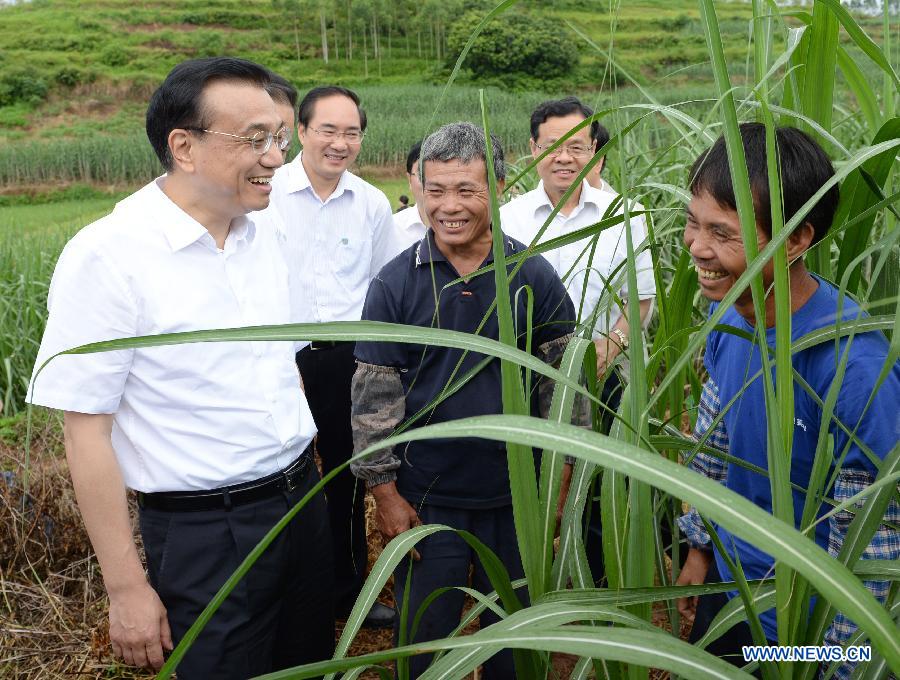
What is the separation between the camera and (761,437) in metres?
1.26

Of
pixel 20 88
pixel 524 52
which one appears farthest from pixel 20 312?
pixel 20 88

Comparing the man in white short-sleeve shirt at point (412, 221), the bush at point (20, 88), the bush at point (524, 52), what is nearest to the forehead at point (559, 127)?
the man in white short-sleeve shirt at point (412, 221)

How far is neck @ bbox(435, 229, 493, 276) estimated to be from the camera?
82.6 inches

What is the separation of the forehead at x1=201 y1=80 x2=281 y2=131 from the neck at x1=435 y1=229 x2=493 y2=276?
58 cm

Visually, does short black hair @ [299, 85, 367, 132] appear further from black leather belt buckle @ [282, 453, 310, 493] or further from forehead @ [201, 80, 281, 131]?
black leather belt buckle @ [282, 453, 310, 493]

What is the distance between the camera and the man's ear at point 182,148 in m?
1.66

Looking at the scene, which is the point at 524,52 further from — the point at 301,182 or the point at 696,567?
the point at 696,567

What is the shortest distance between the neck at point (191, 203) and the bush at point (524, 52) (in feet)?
80.5

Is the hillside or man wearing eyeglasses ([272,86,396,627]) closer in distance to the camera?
man wearing eyeglasses ([272,86,396,627])

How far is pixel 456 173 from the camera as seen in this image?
2025 millimetres

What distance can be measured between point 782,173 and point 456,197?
1.00 meters

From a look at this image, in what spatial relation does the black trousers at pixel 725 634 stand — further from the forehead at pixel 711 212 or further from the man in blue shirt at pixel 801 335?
the forehead at pixel 711 212

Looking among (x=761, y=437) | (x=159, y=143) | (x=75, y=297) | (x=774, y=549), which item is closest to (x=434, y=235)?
(x=159, y=143)

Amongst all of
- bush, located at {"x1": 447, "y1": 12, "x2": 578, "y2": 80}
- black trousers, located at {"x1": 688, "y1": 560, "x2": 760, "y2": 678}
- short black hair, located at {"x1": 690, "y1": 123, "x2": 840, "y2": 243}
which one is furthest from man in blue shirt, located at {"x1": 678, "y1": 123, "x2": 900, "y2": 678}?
bush, located at {"x1": 447, "y1": 12, "x2": 578, "y2": 80}
